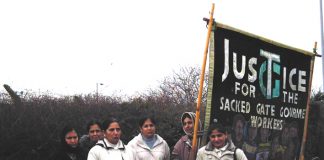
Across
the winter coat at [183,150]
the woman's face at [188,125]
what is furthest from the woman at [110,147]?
the woman's face at [188,125]

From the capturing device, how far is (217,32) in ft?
20.9

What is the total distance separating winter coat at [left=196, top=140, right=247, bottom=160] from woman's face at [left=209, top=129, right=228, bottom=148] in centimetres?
5

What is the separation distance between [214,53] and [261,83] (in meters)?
1.21

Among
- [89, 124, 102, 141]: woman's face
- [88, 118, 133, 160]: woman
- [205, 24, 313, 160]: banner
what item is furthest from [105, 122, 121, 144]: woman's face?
[205, 24, 313, 160]: banner

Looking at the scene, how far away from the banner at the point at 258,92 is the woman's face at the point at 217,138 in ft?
2.01

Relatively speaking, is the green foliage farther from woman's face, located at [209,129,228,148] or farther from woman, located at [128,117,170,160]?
woman's face, located at [209,129,228,148]

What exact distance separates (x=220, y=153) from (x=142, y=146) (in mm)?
937

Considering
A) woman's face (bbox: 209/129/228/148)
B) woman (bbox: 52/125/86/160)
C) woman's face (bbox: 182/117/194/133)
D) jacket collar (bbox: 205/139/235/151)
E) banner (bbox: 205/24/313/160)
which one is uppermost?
banner (bbox: 205/24/313/160)

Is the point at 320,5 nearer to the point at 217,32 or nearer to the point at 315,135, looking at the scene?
the point at 315,135

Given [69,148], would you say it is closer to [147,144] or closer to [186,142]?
[147,144]

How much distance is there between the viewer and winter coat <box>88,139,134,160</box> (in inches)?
207

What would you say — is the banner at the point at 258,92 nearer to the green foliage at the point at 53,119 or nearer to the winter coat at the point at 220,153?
the winter coat at the point at 220,153

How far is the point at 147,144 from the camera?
19.6 ft

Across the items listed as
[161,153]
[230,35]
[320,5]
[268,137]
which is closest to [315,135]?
[268,137]
